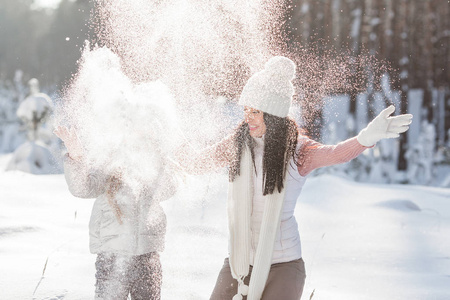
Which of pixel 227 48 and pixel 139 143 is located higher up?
pixel 227 48

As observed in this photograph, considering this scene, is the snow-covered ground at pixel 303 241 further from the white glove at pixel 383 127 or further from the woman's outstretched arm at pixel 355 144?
the white glove at pixel 383 127

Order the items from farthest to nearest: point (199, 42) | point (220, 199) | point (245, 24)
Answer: point (220, 199)
point (199, 42)
point (245, 24)

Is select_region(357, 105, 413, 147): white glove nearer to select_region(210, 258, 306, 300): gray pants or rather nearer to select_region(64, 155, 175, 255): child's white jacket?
select_region(210, 258, 306, 300): gray pants

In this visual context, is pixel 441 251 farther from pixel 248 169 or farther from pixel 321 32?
pixel 321 32

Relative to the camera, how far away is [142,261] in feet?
9.55

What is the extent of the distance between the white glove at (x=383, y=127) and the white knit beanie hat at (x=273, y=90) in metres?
0.43

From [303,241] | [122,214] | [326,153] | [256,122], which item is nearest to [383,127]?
[326,153]

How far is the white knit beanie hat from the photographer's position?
2943mm

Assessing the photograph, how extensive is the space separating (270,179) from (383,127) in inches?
22.7

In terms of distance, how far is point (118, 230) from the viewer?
2.89m

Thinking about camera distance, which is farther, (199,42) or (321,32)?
(321,32)

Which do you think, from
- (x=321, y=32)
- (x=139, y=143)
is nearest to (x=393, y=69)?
(x=321, y=32)

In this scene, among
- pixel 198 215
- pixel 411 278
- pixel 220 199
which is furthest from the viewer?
pixel 220 199

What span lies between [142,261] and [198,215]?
4.68m
